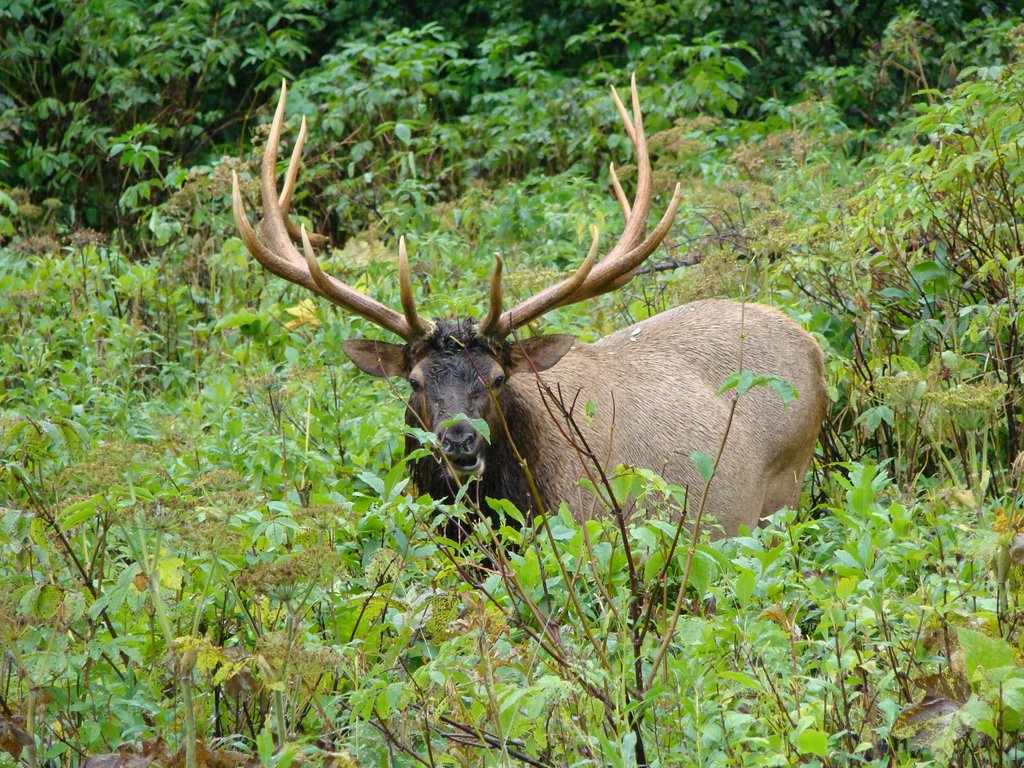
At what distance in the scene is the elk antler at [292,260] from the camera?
5.39 metres

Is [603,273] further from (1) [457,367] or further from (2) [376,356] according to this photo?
(2) [376,356]

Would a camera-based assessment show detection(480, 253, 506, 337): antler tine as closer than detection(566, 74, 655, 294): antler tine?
Yes

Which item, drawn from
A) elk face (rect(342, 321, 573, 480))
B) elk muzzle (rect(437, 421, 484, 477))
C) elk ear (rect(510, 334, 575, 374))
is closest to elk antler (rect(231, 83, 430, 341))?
elk face (rect(342, 321, 573, 480))

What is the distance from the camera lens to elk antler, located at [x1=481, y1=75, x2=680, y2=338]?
538 centimetres

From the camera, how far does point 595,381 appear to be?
18.8ft

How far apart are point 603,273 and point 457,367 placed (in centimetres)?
85

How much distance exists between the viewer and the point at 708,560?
11.0 ft

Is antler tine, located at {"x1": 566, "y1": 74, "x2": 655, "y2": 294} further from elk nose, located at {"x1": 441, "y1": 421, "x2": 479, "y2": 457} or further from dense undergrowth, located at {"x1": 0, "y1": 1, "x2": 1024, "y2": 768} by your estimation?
elk nose, located at {"x1": 441, "y1": 421, "x2": 479, "y2": 457}

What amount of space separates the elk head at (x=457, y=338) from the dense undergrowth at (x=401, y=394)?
0.30m

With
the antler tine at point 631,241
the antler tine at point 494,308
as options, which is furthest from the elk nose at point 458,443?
the antler tine at point 631,241

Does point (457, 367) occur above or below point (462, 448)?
above

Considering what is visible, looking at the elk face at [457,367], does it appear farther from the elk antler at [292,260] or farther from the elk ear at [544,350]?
the elk antler at [292,260]

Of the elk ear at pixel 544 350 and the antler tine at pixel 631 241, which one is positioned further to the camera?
the antler tine at pixel 631 241

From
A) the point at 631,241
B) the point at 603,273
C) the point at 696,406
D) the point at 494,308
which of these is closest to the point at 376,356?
the point at 494,308
